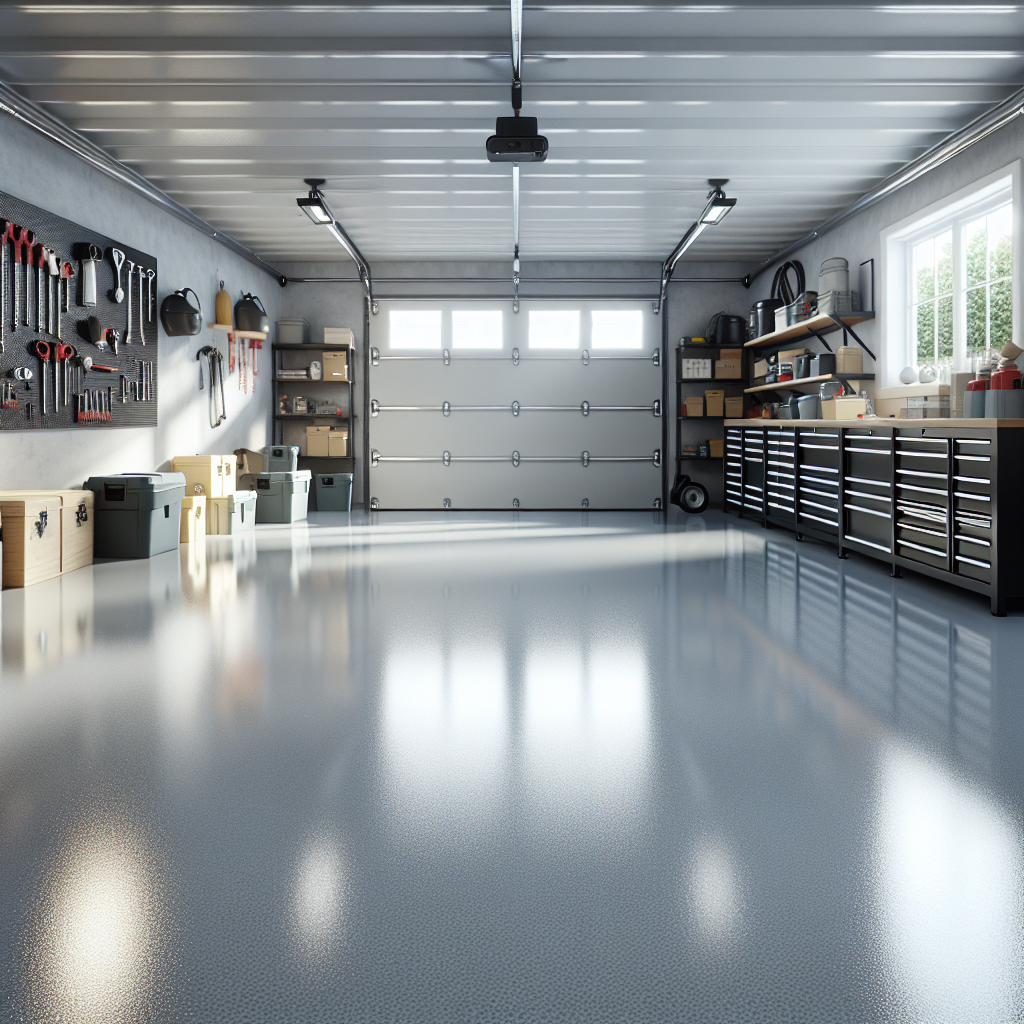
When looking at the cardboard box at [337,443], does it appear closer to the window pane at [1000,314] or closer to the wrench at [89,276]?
the wrench at [89,276]

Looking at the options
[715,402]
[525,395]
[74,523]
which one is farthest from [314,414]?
[74,523]

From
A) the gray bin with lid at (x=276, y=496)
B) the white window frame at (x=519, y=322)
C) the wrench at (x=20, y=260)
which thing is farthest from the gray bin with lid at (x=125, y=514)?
the white window frame at (x=519, y=322)

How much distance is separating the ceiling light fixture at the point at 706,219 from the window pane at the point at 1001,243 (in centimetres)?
204

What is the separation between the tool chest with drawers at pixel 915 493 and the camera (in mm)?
4344

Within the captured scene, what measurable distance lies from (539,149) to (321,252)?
19.4ft

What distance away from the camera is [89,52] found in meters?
4.80

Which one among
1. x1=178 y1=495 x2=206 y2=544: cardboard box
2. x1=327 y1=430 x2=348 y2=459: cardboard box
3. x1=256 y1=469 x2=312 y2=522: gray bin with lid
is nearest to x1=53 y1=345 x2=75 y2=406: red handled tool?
x1=178 y1=495 x2=206 y2=544: cardboard box

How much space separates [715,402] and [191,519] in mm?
6472

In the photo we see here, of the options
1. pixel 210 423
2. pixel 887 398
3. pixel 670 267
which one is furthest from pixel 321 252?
pixel 887 398

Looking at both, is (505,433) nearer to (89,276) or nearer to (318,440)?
(318,440)

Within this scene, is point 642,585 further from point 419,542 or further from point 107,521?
point 107,521

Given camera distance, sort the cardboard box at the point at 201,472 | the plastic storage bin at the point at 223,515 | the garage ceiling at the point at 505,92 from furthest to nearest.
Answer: the plastic storage bin at the point at 223,515, the cardboard box at the point at 201,472, the garage ceiling at the point at 505,92

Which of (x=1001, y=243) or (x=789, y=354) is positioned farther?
(x=789, y=354)

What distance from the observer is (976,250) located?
6.43 metres
